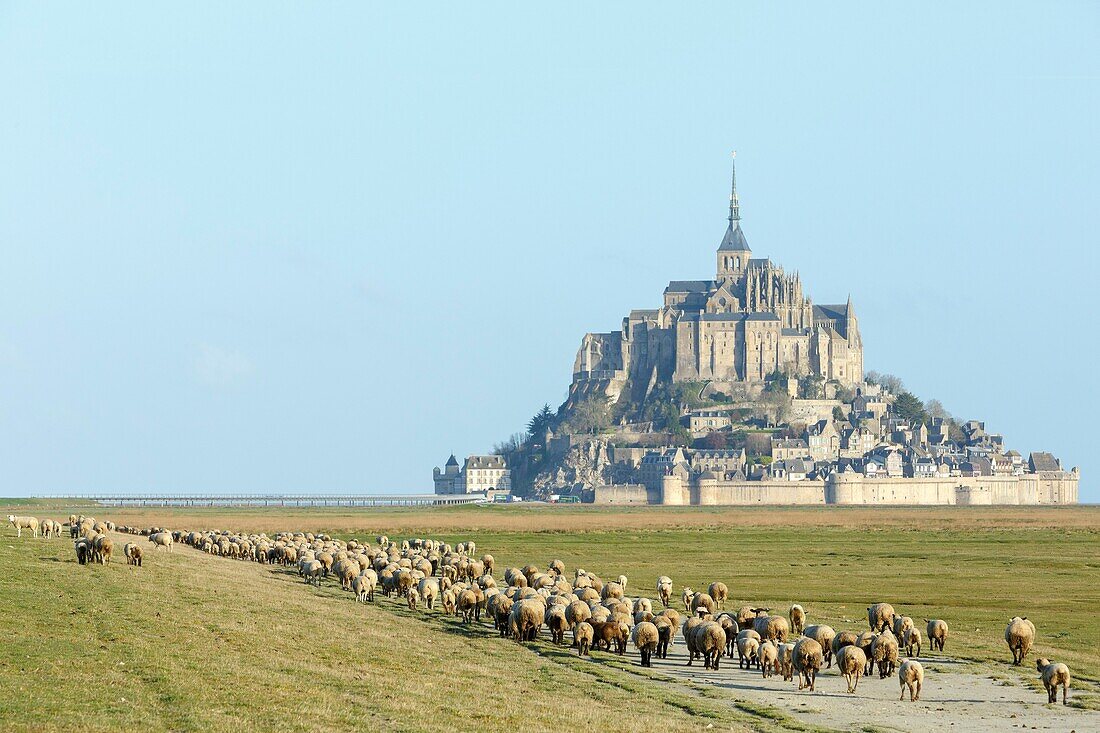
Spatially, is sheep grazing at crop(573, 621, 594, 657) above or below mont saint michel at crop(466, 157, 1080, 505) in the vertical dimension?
below

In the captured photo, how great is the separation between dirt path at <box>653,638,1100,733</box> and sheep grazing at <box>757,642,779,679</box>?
194 millimetres

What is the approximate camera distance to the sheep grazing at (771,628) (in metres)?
28.2

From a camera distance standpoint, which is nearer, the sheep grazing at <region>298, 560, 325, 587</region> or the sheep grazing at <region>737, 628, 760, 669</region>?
the sheep grazing at <region>737, 628, 760, 669</region>

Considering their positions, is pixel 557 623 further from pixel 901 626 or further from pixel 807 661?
pixel 807 661

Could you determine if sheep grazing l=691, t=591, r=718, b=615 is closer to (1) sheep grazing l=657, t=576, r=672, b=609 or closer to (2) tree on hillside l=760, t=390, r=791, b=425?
(1) sheep grazing l=657, t=576, r=672, b=609

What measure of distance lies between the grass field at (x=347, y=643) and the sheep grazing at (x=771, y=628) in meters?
3.34

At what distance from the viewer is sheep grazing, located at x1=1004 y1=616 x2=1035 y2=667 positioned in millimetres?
27266

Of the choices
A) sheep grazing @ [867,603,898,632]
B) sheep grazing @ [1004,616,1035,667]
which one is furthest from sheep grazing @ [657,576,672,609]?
sheep grazing @ [1004,616,1035,667]

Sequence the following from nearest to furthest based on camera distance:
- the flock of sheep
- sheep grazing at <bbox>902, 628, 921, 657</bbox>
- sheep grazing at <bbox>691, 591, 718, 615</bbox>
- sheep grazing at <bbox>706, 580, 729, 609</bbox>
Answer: the flock of sheep
sheep grazing at <bbox>902, 628, 921, 657</bbox>
sheep grazing at <bbox>691, 591, 718, 615</bbox>
sheep grazing at <bbox>706, 580, 729, 609</bbox>

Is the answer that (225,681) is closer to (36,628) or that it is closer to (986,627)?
(36,628)

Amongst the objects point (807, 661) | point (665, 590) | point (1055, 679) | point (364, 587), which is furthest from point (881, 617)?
point (364, 587)

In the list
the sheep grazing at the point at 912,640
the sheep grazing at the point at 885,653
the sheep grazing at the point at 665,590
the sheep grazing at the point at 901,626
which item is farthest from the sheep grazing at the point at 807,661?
the sheep grazing at the point at 665,590

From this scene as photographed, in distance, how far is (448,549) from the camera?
5353 centimetres

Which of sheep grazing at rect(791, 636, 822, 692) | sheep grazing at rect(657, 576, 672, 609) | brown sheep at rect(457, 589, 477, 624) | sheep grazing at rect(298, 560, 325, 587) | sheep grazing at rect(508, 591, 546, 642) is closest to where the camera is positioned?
sheep grazing at rect(791, 636, 822, 692)
